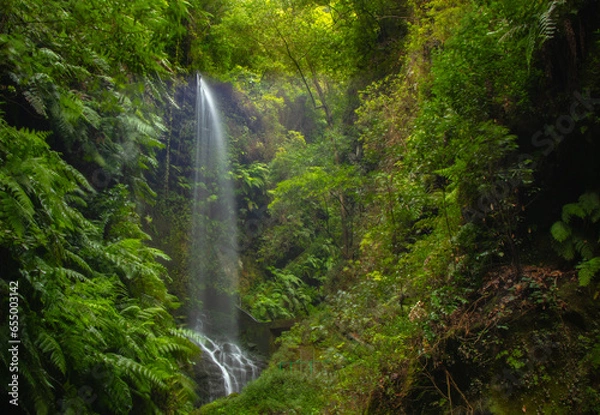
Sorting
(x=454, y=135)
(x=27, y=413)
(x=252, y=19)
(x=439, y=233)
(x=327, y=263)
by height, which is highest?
(x=252, y=19)

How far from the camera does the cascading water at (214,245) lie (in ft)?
34.2

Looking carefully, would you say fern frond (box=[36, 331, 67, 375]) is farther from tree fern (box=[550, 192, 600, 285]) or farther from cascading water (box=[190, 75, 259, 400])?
cascading water (box=[190, 75, 259, 400])

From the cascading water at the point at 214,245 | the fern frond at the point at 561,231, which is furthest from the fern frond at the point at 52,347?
the cascading water at the point at 214,245

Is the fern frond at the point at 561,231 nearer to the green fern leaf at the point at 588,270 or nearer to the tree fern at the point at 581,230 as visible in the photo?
the tree fern at the point at 581,230

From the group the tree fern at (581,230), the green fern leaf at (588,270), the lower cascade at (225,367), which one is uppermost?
the tree fern at (581,230)

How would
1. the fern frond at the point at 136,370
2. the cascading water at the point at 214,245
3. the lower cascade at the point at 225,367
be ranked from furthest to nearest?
the cascading water at the point at 214,245 < the lower cascade at the point at 225,367 < the fern frond at the point at 136,370

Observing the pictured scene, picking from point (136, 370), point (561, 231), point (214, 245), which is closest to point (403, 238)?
Answer: point (561, 231)

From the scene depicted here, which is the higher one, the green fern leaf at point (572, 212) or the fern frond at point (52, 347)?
the fern frond at point (52, 347)

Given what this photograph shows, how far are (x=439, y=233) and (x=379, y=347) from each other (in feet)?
5.36

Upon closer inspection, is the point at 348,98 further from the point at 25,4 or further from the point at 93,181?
the point at 25,4

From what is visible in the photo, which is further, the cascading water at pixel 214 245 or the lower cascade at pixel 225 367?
the cascading water at pixel 214 245

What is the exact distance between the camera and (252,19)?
37.1ft

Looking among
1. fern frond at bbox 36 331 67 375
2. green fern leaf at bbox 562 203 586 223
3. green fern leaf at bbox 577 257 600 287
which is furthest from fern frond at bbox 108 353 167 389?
green fern leaf at bbox 562 203 586 223

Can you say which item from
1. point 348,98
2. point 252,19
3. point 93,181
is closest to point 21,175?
point 93,181
